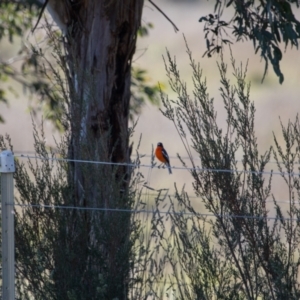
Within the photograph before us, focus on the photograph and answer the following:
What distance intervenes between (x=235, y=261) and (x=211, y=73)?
24363mm

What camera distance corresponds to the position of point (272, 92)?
2700cm

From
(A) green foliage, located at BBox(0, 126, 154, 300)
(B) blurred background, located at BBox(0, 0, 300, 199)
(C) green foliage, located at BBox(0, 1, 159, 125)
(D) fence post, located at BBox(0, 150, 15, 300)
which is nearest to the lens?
(D) fence post, located at BBox(0, 150, 15, 300)

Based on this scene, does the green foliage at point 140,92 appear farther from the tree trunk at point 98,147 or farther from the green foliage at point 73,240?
Result: the green foliage at point 73,240

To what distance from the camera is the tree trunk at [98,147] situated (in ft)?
16.8

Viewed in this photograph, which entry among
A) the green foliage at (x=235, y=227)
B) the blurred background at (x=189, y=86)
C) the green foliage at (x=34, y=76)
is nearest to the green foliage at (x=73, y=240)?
the green foliage at (x=235, y=227)

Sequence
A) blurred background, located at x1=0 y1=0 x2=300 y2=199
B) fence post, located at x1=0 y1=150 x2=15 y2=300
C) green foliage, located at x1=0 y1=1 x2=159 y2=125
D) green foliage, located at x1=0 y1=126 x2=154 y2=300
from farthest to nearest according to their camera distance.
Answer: blurred background, located at x1=0 y1=0 x2=300 y2=199
green foliage, located at x1=0 y1=1 x2=159 y2=125
green foliage, located at x1=0 y1=126 x2=154 y2=300
fence post, located at x1=0 y1=150 x2=15 y2=300

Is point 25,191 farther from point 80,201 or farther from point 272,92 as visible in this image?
point 272,92

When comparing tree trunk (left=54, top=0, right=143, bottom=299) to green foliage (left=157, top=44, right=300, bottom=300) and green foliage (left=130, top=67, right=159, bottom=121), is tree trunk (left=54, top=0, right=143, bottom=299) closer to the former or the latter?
green foliage (left=157, top=44, right=300, bottom=300)

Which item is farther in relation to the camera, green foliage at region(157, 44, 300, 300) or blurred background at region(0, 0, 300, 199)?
blurred background at region(0, 0, 300, 199)

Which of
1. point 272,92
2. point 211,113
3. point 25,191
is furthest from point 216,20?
point 272,92

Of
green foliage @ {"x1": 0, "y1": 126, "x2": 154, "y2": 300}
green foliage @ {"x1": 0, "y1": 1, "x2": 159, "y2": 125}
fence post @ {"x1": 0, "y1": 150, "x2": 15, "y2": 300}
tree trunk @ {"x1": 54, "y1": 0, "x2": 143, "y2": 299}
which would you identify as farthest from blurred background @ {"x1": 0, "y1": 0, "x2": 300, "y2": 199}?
fence post @ {"x1": 0, "y1": 150, "x2": 15, "y2": 300}

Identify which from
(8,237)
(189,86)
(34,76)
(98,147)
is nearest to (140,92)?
(34,76)

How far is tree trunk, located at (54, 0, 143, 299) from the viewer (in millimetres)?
5117

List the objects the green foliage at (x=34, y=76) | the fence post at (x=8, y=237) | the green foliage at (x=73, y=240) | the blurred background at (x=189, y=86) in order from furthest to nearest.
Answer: the blurred background at (x=189, y=86)
the green foliage at (x=34, y=76)
the green foliage at (x=73, y=240)
the fence post at (x=8, y=237)
